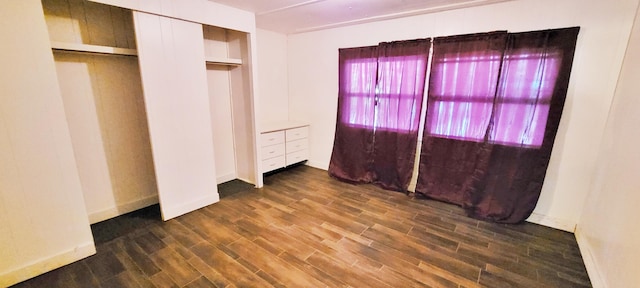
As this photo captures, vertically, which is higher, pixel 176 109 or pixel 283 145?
pixel 176 109

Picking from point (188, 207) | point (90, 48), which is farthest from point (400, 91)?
point (90, 48)

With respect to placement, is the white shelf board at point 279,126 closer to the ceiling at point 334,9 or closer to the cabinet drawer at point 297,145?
the cabinet drawer at point 297,145

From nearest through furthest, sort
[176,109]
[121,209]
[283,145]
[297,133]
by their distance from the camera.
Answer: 1. [176,109]
2. [121,209]
3. [283,145]
4. [297,133]

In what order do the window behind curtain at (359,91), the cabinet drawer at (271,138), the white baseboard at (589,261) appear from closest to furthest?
the white baseboard at (589,261) → the window behind curtain at (359,91) → the cabinet drawer at (271,138)

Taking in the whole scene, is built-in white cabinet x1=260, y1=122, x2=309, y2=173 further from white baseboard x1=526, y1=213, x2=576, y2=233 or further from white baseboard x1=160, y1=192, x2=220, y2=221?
white baseboard x1=526, y1=213, x2=576, y2=233

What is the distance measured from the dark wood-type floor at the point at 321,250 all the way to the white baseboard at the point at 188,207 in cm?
8

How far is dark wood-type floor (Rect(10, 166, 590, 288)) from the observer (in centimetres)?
189

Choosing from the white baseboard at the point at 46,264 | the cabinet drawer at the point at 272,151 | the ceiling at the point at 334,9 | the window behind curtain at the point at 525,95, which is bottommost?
the white baseboard at the point at 46,264

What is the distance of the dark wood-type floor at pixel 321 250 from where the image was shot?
1.89 meters

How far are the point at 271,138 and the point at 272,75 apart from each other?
1199mm

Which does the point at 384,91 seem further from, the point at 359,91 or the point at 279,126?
the point at 279,126

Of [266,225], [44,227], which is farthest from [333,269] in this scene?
[44,227]

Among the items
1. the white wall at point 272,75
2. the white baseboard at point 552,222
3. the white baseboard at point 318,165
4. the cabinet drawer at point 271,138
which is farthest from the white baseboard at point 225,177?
the white baseboard at point 552,222

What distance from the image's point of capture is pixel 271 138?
12.4 feet
